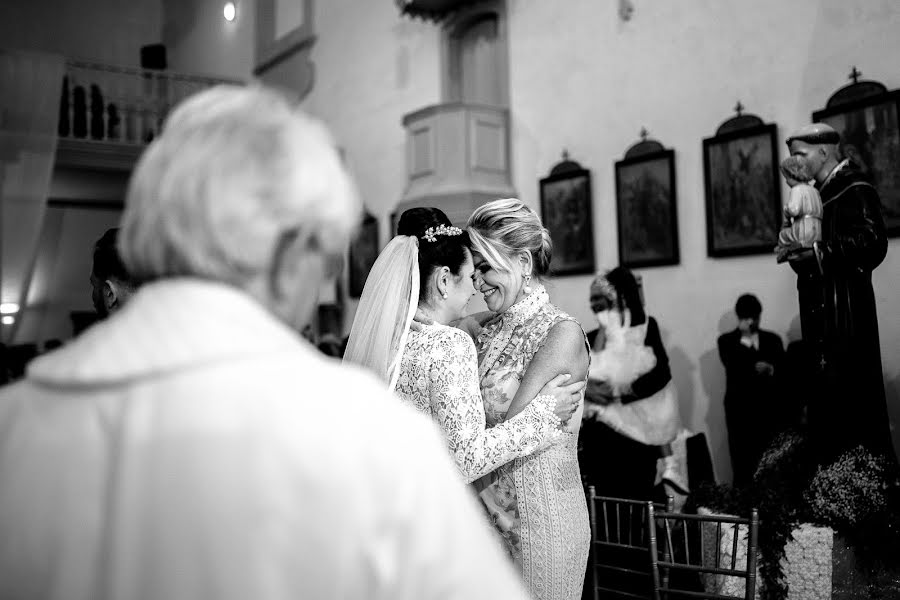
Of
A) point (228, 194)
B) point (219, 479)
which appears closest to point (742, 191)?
point (228, 194)

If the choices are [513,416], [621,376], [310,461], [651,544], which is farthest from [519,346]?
[621,376]

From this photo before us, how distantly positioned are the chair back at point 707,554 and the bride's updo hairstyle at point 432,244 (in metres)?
1.21

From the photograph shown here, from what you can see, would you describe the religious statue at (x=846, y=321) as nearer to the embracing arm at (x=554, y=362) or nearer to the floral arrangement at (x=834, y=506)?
the floral arrangement at (x=834, y=506)

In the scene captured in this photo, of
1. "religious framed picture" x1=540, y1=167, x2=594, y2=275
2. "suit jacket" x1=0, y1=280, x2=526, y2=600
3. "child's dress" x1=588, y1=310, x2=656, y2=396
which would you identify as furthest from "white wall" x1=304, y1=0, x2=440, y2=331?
"suit jacket" x1=0, y1=280, x2=526, y2=600

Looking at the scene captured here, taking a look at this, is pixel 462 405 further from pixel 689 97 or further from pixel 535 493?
pixel 689 97

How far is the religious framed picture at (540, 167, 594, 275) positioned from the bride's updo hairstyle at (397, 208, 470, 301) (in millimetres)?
5850

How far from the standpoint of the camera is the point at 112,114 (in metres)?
12.7

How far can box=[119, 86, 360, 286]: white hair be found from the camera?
3.31 ft

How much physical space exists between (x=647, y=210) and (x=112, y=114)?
8.52m

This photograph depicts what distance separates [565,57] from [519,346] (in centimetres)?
670

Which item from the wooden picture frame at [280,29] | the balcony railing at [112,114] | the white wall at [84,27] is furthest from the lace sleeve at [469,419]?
the white wall at [84,27]

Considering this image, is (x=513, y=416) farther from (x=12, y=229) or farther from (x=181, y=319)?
(x=12, y=229)

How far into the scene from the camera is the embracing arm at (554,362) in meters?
2.66

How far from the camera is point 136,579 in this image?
3.02 feet
